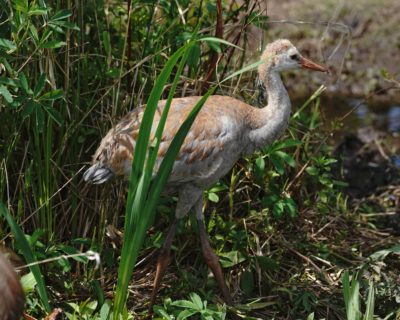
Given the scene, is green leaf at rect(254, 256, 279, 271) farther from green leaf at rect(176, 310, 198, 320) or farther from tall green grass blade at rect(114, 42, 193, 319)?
tall green grass blade at rect(114, 42, 193, 319)

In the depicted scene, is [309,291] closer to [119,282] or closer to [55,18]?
[119,282]

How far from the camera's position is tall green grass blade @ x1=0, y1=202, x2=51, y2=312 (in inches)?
143

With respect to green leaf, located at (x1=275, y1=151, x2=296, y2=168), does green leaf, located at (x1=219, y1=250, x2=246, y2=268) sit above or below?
below

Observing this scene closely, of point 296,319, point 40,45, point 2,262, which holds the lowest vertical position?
point 296,319

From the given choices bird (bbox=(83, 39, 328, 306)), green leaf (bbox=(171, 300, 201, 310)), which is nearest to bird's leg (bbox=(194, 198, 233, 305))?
bird (bbox=(83, 39, 328, 306))

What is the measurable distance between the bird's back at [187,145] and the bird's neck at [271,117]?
0.11 metres

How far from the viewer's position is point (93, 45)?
4645mm

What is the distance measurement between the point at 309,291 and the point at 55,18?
1939 millimetres

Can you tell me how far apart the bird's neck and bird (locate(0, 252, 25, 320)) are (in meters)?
1.70

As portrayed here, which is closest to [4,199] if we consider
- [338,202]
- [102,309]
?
[102,309]

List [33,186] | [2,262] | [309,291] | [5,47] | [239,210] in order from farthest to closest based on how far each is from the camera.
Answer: [239,210]
[309,291]
[33,186]
[5,47]
[2,262]

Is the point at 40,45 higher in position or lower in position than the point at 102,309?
higher

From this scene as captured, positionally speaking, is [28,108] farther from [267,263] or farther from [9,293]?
[267,263]

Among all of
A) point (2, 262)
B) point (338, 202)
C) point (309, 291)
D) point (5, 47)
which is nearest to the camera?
point (2, 262)
